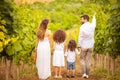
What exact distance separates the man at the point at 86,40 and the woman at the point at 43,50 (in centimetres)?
117

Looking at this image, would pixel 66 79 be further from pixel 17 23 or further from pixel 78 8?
pixel 78 8

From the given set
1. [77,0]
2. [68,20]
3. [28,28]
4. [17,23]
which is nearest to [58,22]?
[68,20]

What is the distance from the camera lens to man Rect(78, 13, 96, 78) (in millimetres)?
11461

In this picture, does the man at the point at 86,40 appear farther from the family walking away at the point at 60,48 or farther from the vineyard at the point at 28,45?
the vineyard at the point at 28,45

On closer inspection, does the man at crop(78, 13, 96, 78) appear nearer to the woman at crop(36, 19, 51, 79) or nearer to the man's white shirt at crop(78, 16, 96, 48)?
the man's white shirt at crop(78, 16, 96, 48)

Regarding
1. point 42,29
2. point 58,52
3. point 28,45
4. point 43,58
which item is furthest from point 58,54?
point 42,29

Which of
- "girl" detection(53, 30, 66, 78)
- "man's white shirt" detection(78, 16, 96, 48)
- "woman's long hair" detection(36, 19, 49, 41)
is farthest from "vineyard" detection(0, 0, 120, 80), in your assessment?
"woman's long hair" detection(36, 19, 49, 41)

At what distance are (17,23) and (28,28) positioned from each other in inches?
72.8

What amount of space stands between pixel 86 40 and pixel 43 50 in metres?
1.38

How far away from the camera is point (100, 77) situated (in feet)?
38.4

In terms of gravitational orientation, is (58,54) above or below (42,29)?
below

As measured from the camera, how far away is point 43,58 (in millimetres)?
10742

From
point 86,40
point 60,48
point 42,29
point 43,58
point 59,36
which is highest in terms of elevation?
point 42,29

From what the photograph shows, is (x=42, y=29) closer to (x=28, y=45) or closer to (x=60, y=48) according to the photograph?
(x=28, y=45)
